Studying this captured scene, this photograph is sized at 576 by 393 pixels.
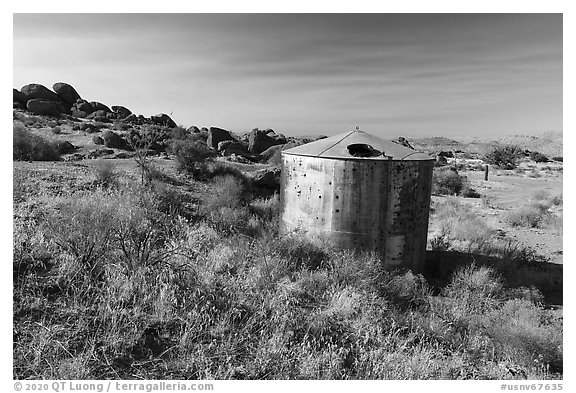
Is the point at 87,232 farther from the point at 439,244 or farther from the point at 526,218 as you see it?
the point at 526,218

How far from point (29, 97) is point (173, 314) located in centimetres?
4265

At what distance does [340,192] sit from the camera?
319 inches

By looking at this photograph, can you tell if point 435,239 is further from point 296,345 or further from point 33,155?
point 33,155

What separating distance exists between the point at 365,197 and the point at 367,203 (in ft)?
0.45

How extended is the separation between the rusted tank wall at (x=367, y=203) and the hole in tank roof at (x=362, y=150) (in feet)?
1.72

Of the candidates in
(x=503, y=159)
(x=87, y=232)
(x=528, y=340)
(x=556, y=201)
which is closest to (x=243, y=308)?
(x=87, y=232)

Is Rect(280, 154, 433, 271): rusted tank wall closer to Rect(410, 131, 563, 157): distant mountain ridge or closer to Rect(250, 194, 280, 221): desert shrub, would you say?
Rect(250, 194, 280, 221): desert shrub

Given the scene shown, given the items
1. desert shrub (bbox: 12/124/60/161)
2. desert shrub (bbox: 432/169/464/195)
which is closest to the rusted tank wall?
desert shrub (bbox: 12/124/60/161)

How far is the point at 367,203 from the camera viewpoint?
26.3 feet

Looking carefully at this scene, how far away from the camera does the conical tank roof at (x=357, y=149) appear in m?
8.36

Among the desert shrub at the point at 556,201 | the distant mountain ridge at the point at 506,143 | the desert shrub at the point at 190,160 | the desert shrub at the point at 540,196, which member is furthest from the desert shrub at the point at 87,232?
the distant mountain ridge at the point at 506,143

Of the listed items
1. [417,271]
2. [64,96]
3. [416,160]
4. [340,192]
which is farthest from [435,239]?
[64,96]

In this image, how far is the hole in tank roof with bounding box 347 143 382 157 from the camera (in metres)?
8.47

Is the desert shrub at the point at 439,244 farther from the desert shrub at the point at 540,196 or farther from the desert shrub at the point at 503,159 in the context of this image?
the desert shrub at the point at 503,159
